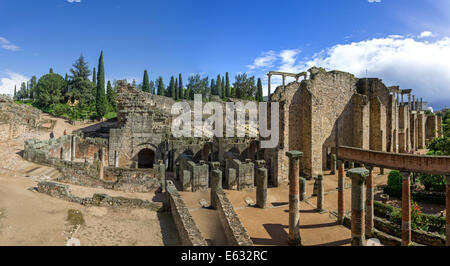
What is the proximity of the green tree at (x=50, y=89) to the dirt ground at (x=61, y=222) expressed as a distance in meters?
36.0

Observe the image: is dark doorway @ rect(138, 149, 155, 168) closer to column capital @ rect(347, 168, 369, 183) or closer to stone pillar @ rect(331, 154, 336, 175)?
stone pillar @ rect(331, 154, 336, 175)

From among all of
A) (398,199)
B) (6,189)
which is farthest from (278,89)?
(6,189)

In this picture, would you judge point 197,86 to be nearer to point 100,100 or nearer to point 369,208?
point 100,100

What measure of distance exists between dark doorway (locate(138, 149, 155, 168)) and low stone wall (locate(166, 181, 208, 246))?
12.5m

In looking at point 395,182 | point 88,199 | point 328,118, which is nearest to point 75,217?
point 88,199

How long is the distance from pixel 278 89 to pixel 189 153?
30.5 ft

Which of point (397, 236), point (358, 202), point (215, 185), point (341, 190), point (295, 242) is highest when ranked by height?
point (358, 202)

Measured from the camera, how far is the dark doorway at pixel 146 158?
73.9 ft

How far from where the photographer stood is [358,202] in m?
7.27

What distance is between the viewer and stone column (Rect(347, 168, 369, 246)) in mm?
7134

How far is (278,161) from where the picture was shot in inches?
664

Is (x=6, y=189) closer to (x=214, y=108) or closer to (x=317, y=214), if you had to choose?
(x=317, y=214)

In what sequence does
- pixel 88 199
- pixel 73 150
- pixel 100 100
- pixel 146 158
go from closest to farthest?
pixel 88 199 → pixel 73 150 → pixel 146 158 → pixel 100 100

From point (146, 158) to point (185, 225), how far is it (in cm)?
1609
